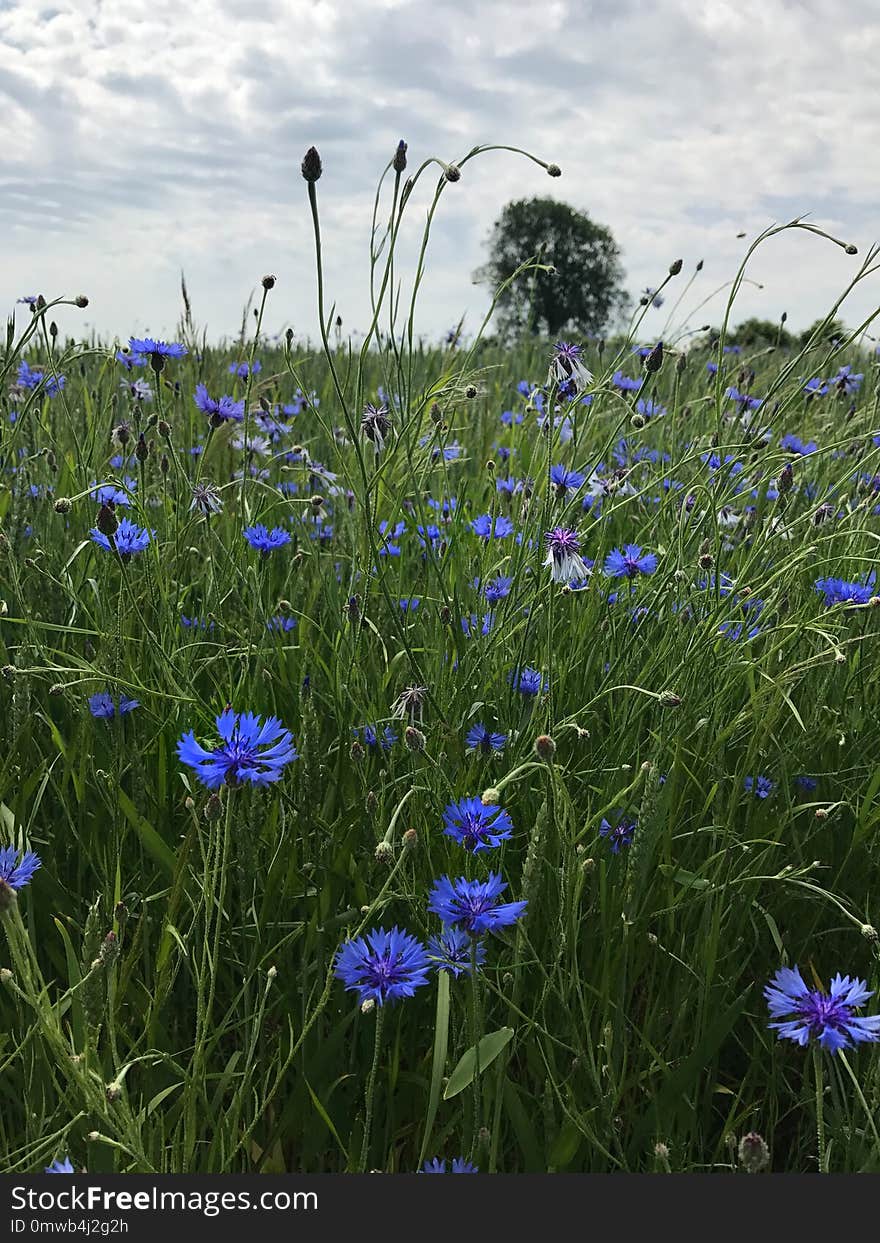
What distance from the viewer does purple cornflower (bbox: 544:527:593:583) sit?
49.8 inches

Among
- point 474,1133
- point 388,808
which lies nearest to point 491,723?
point 388,808

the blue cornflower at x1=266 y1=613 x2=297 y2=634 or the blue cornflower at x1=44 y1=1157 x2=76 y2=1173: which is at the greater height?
the blue cornflower at x1=266 y1=613 x2=297 y2=634

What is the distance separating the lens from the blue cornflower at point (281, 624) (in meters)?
1.64

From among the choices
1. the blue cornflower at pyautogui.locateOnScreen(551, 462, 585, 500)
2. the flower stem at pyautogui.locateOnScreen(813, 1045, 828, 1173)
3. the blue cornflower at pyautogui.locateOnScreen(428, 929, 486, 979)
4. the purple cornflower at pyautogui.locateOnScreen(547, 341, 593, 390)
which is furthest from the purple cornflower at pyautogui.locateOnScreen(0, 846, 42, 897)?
the purple cornflower at pyautogui.locateOnScreen(547, 341, 593, 390)

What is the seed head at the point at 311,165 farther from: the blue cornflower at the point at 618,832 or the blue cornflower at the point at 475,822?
the blue cornflower at the point at 618,832

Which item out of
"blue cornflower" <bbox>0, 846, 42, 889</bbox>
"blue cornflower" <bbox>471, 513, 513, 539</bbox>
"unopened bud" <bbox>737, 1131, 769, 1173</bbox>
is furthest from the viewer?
Answer: "blue cornflower" <bbox>471, 513, 513, 539</bbox>

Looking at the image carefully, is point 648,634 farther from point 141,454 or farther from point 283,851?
point 141,454

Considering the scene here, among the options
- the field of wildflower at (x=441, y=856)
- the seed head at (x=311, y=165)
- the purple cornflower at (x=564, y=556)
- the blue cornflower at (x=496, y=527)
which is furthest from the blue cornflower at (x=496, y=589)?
the seed head at (x=311, y=165)

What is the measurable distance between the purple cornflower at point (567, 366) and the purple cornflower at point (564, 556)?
317 millimetres

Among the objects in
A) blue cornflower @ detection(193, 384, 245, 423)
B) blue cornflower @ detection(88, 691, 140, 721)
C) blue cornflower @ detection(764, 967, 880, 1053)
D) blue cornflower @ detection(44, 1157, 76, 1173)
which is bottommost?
blue cornflower @ detection(44, 1157, 76, 1173)

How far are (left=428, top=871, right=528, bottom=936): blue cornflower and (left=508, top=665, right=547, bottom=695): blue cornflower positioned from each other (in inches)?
18.5

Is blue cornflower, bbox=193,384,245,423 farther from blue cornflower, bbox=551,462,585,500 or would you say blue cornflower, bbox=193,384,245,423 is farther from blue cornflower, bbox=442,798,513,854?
blue cornflower, bbox=442,798,513,854

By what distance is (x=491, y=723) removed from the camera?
1435 millimetres

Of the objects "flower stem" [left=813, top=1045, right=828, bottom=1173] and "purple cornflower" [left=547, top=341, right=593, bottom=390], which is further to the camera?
"purple cornflower" [left=547, top=341, right=593, bottom=390]
